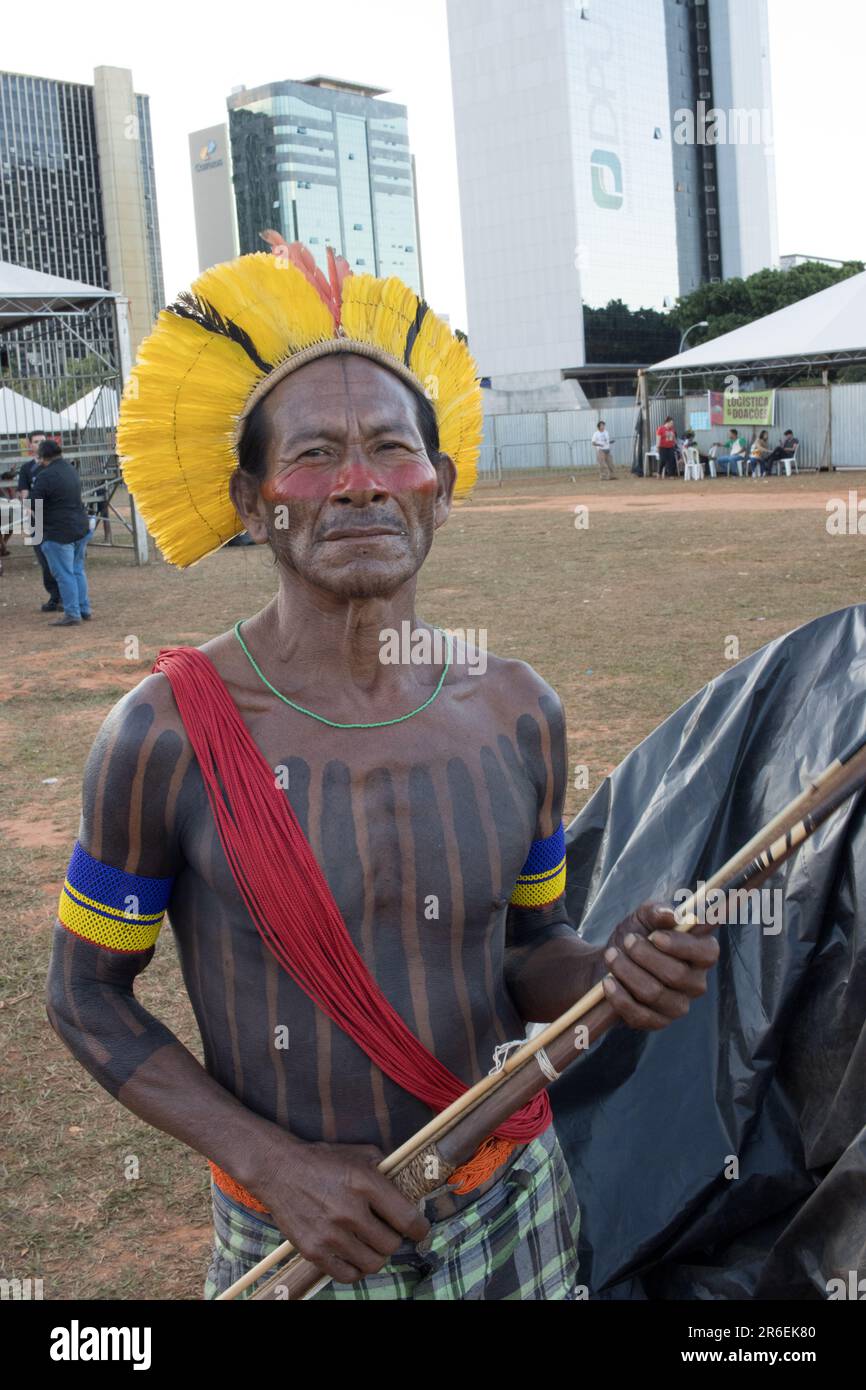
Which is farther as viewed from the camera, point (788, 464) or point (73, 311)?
point (788, 464)

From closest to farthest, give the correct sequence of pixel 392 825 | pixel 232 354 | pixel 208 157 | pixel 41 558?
pixel 392 825, pixel 232 354, pixel 41 558, pixel 208 157

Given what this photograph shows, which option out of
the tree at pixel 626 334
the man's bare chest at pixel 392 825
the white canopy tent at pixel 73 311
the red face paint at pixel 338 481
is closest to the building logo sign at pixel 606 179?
the tree at pixel 626 334

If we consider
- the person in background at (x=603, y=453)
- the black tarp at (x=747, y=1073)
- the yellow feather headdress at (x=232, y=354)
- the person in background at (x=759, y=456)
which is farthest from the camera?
the person in background at (x=603, y=453)

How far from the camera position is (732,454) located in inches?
1251

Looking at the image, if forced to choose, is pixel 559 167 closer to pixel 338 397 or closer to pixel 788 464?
pixel 788 464

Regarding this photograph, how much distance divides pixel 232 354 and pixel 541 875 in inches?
37.8

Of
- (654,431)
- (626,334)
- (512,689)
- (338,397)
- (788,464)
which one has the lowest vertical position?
(512,689)

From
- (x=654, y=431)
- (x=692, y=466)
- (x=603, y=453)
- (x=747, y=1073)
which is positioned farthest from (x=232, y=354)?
(x=654, y=431)

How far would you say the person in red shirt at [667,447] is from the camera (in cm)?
3250

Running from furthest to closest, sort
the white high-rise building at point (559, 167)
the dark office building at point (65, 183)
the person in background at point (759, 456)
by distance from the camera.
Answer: the dark office building at point (65, 183) < the white high-rise building at point (559, 167) < the person in background at point (759, 456)

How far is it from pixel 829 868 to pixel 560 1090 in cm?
94

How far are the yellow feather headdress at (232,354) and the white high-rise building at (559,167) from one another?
228 feet

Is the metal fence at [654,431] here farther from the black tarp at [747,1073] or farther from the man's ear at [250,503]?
the man's ear at [250,503]

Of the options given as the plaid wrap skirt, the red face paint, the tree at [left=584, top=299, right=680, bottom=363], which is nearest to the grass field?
the plaid wrap skirt
